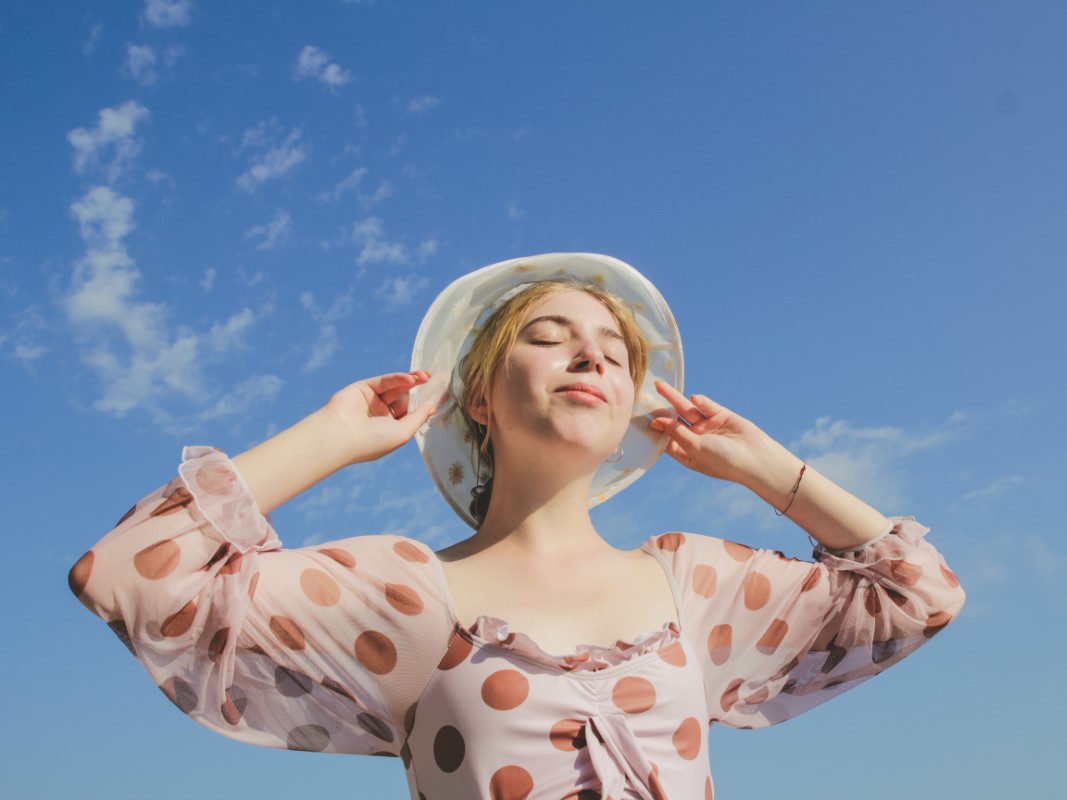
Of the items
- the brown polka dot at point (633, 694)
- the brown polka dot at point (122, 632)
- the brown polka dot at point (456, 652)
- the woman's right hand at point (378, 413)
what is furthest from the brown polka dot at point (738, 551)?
the brown polka dot at point (122, 632)

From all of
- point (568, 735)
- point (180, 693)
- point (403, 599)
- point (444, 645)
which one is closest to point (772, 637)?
point (568, 735)

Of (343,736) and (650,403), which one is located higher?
(650,403)

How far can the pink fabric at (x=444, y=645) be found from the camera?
2.75m

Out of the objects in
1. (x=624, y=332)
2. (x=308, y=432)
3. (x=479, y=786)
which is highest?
(x=624, y=332)

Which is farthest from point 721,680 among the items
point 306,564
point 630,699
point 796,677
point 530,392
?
point 306,564

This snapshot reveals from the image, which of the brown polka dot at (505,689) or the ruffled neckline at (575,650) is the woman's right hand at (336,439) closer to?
the ruffled neckline at (575,650)

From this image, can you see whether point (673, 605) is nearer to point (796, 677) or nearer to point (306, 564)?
point (796, 677)

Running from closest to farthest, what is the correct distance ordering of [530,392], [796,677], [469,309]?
[530,392]
[796,677]
[469,309]

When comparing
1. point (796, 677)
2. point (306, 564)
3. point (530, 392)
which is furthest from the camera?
point (796, 677)

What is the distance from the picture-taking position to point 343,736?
3.21 meters

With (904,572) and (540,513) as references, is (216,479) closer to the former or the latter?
(540,513)

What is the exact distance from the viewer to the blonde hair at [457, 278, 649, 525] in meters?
3.63

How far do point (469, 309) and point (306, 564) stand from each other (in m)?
1.31

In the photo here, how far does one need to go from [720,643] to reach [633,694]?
600mm
